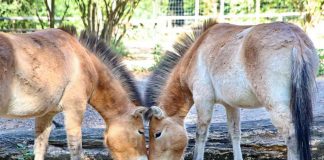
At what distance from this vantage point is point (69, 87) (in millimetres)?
5477

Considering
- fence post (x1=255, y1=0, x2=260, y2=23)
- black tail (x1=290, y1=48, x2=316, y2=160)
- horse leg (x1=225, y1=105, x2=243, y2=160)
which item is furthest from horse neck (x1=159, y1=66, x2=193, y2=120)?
fence post (x1=255, y1=0, x2=260, y2=23)

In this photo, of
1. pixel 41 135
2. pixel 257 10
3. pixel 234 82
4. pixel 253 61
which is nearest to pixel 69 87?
pixel 41 135

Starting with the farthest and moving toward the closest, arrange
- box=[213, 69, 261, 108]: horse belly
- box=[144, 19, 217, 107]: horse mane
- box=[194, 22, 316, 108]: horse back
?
box=[144, 19, 217, 107]: horse mane, box=[213, 69, 261, 108]: horse belly, box=[194, 22, 316, 108]: horse back

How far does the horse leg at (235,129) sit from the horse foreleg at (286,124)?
4.09ft

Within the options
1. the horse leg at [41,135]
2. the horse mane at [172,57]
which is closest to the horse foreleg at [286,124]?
the horse mane at [172,57]

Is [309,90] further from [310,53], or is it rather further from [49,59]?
[49,59]

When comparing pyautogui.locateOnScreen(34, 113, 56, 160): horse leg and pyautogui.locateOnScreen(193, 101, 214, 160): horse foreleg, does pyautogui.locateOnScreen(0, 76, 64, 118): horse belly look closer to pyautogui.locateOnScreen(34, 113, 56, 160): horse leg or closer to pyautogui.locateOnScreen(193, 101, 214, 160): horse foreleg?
pyautogui.locateOnScreen(34, 113, 56, 160): horse leg

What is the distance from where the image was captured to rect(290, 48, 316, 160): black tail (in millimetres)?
4871

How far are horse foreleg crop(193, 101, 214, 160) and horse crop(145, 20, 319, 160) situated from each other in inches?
0.4

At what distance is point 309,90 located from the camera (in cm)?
498

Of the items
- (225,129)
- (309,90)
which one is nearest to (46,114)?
(225,129)

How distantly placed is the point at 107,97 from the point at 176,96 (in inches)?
32.9

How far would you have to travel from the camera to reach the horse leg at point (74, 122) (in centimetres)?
547

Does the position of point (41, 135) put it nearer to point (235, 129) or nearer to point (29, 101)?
point (29, 101)
